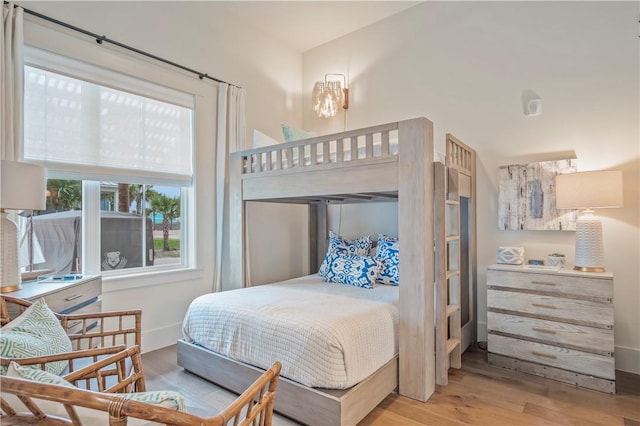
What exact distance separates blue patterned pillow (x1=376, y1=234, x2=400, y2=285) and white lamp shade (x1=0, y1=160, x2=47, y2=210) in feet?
7.90

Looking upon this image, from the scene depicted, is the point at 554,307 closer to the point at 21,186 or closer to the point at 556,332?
the point at 556,332

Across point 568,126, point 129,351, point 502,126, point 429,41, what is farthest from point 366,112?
point 129,351

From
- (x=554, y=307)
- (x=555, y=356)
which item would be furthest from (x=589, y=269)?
(x=555, y=356)

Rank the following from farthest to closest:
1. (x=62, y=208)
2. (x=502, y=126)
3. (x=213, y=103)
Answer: (x=213, y=103)
(x=502, y=126)
(x=62, y=208)

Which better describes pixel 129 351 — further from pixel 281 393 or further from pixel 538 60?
pixel 538 60

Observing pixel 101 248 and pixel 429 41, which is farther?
pixel 429 41

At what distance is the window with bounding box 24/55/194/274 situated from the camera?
7.66ft

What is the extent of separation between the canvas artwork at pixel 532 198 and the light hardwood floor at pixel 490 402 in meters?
1.13

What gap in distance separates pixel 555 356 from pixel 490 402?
25.7 inches

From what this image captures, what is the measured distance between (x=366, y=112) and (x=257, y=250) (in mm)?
1948

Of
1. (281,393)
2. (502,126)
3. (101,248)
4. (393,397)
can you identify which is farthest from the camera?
(502,126)

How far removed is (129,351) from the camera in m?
1.28

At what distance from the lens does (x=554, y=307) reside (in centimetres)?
232

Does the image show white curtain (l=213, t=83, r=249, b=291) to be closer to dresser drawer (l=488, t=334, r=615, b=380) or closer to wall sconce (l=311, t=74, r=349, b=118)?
wall sconce (l=311, t=74, r=349, b=118)
